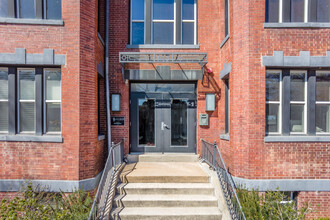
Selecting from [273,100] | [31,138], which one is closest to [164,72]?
[273,100]

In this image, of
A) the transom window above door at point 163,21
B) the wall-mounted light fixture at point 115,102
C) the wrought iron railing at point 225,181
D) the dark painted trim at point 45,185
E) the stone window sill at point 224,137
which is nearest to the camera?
the wrought iron railing at point 225,181

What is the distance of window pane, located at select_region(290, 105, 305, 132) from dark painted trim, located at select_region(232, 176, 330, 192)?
4.90ft

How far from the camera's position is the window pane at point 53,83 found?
6.02 meters

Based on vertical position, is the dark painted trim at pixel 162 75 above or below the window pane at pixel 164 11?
below

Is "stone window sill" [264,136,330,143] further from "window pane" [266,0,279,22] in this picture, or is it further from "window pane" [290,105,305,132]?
"window pane" [266,0,279,22]

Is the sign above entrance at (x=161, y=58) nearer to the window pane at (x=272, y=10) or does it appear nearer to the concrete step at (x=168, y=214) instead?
the window pane at (x=272, y=10)

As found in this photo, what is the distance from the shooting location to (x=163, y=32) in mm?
7887

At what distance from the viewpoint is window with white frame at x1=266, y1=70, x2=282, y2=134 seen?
6121 mm

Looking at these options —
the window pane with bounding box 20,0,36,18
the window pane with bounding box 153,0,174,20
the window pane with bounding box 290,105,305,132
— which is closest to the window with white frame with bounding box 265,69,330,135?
the window pane with bounding box 290,105,305,132

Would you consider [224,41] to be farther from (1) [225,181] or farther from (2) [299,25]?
(1) [225,181]

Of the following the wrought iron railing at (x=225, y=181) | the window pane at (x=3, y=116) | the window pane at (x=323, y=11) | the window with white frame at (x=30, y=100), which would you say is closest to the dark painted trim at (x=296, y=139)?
the wrought iron railing at (x=225, y=181)

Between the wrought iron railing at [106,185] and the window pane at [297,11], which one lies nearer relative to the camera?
the wrought iron railing at [106,185]

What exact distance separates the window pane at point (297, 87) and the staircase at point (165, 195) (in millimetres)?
3598

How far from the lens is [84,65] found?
5.91 meters
